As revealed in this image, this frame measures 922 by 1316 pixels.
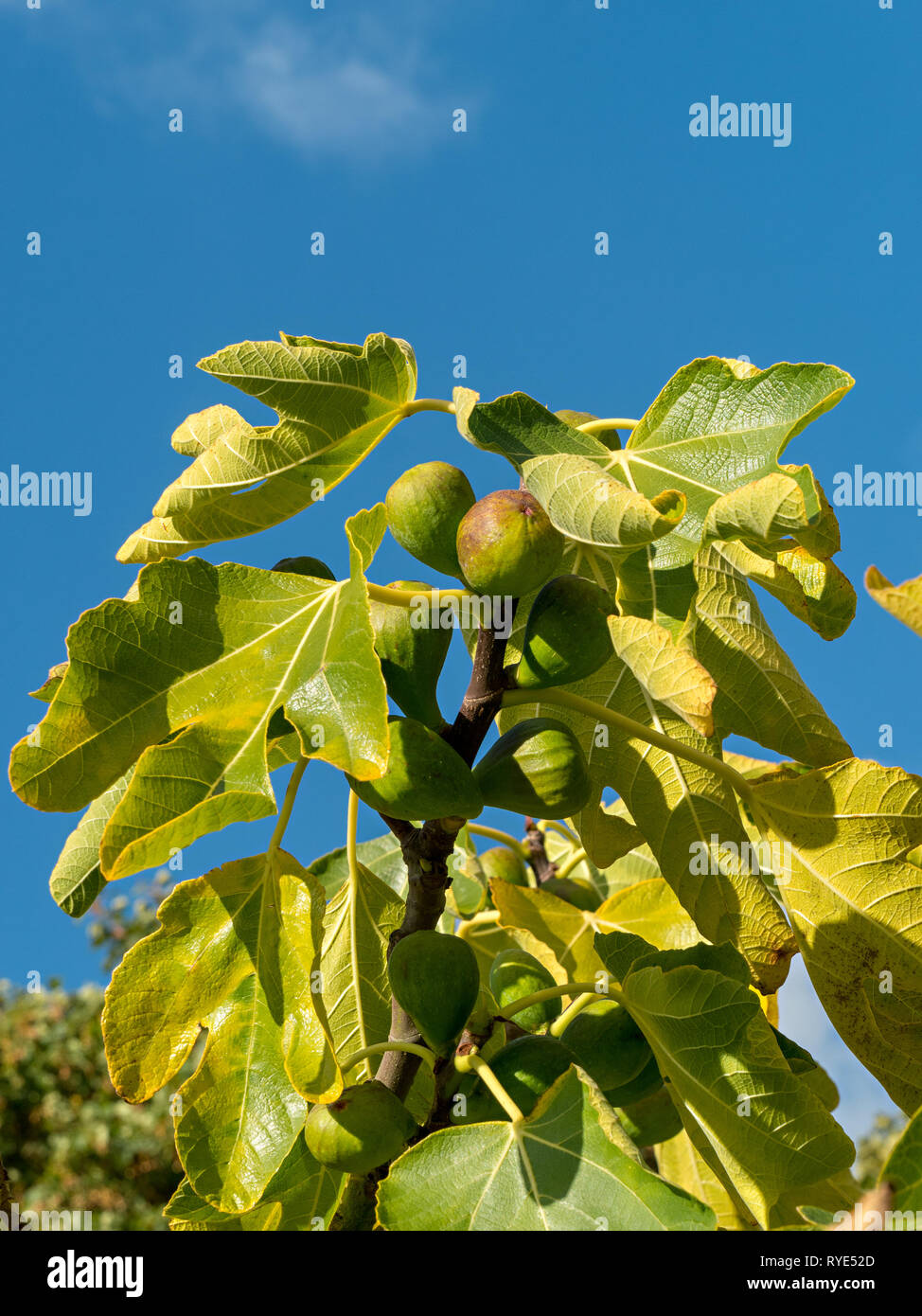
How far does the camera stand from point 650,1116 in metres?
1.79

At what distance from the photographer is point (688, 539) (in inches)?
63.7

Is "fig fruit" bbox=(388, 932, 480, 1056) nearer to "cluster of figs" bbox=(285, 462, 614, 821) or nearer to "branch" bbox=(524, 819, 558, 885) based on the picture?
"cluster of figs" bbox=(285, 462, 614, 821)

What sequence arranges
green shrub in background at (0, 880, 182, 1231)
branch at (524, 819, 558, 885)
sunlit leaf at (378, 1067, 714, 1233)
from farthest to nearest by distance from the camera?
green shrub in background at (0, 880, 182, 1231)
branch at (524, 819, 558, 885)
sunlit leaf at (378, 1067, 714, 1233)

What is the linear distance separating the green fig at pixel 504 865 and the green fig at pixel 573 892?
0.41 feet

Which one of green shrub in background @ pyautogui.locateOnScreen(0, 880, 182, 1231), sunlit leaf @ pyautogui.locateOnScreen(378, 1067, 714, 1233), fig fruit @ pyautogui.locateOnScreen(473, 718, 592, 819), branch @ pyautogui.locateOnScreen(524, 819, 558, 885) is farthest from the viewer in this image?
green shrub in background @ pyautogui.locateOnScreen(0, 880, 182, 1231)

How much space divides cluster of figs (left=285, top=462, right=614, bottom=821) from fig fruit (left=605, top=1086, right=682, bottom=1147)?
553 millimetres

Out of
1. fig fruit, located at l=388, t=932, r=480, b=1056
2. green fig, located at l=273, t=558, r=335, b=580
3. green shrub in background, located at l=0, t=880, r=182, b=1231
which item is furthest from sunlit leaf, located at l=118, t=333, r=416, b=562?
green shrub in background, located at l=0, t=880, r=182, b=1231

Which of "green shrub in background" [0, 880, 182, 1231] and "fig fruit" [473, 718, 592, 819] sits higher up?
"fig fruit" [473, 718, 592, 819]

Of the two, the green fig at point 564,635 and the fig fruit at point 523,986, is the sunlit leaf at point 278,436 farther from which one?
the fig fruit at point 523,986

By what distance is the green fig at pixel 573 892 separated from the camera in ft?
8.12

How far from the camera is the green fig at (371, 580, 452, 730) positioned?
1.54 meters

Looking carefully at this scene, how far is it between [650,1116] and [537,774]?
0.66 metres

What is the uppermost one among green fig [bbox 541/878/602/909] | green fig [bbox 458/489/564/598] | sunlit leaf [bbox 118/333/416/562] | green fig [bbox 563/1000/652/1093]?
sunlit leaf [bbox 118/333/416/562]
